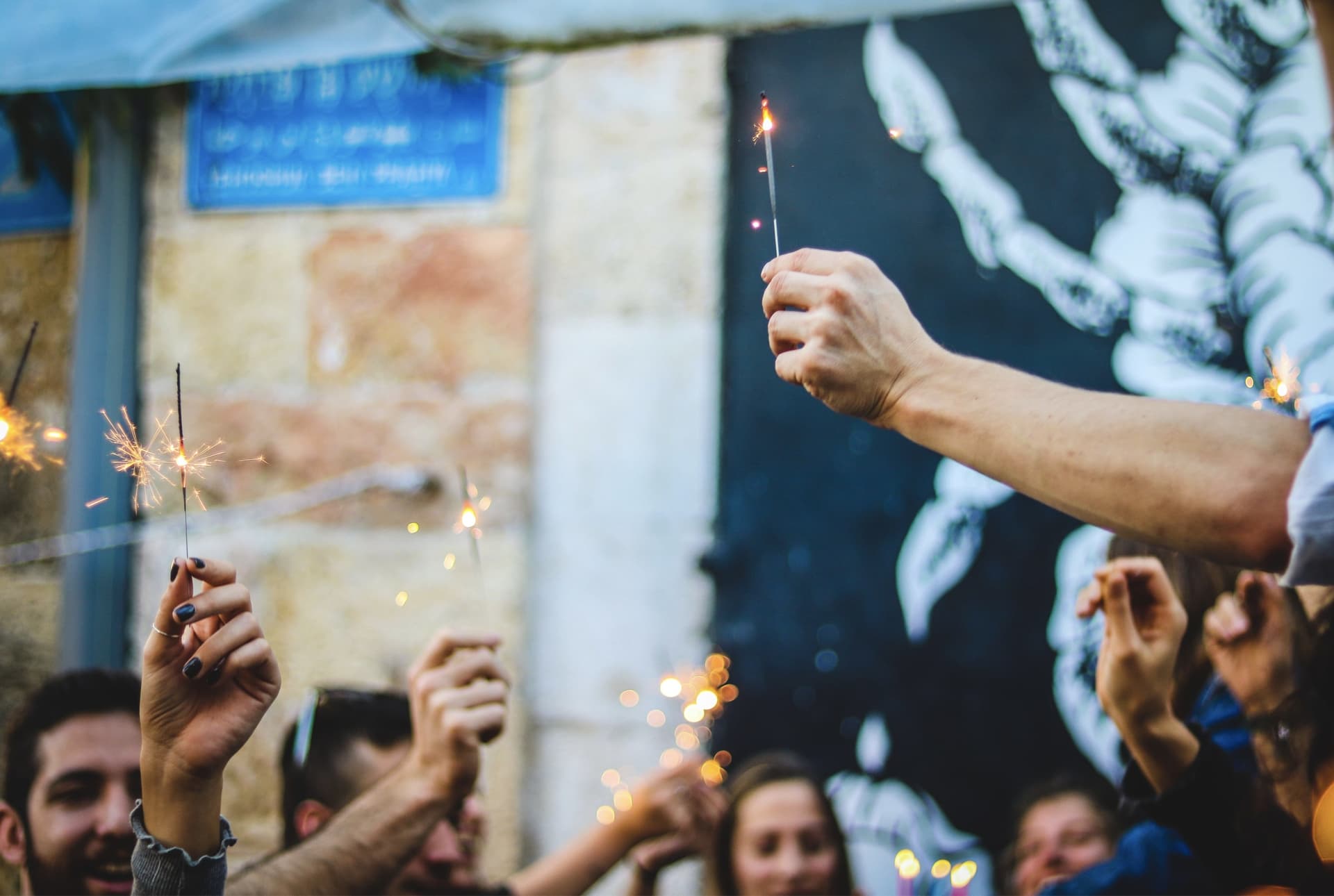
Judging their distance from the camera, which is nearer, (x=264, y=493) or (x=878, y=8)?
(x=878, y=8)

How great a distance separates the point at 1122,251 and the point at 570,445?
63.6 inches

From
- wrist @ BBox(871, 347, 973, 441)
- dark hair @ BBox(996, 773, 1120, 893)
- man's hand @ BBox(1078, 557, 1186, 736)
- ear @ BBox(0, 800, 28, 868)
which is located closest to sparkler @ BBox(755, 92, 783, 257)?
wrist @ BBox(871, 347, 973, 441)

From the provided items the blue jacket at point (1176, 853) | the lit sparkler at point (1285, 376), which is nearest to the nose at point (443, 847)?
the blue jacket at point (1176, 853)

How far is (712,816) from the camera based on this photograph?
2432mm

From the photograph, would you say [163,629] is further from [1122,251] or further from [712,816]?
[1122,251]

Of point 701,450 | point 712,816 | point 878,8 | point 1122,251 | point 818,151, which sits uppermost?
point 878,8

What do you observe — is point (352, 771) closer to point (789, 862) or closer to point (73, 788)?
point (73, 788)

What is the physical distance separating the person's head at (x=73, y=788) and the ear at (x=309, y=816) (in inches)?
12.7

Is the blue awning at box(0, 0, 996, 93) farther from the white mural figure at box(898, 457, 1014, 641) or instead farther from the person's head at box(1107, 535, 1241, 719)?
the person's head at box(1107, 535, 1241, 719)

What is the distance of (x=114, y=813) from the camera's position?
1767 mm

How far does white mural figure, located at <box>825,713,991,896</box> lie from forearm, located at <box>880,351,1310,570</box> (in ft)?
5.88

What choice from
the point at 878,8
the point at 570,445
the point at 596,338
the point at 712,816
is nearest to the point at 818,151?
the point at 878,8

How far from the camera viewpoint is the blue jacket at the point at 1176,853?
1.71 meters

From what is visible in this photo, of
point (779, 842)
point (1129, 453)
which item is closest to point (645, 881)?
point (779, 842)
